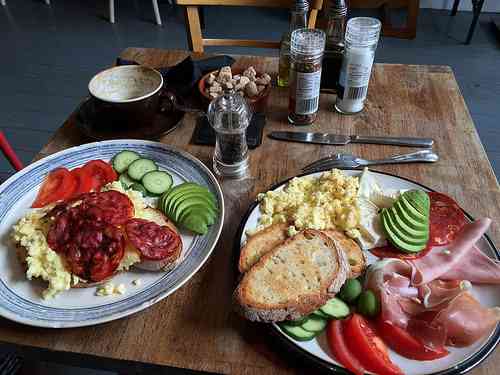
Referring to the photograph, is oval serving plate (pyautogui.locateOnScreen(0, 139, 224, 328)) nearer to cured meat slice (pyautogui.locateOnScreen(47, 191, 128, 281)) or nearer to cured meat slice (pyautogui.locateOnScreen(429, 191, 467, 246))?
cured meat slice (pyautogui.locateOnScreen(47, 191, 128, 281))

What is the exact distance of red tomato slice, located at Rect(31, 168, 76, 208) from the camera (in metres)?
1.24

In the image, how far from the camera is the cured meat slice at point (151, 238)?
3.29 feet

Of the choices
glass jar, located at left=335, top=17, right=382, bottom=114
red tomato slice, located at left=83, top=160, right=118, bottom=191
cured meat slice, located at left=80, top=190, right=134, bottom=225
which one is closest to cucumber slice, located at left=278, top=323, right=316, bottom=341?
cured meat slice, located at left=80, top=190, right=134, bottom=225

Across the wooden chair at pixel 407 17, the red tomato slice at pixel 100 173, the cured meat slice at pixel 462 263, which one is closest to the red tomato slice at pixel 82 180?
the red tomato slice at pixel 100 173

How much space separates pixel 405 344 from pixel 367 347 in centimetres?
9

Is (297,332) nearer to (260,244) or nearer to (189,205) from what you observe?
(260,244)

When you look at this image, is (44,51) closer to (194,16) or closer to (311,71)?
(194,16)

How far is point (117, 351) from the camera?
944 millimetres

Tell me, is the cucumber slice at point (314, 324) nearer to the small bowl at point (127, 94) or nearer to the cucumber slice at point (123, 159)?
the cucumber slice at point (123, 159)

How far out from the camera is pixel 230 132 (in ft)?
4.29

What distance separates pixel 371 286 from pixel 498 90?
3.43m

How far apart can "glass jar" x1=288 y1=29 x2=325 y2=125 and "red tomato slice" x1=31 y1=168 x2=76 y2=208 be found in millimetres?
809

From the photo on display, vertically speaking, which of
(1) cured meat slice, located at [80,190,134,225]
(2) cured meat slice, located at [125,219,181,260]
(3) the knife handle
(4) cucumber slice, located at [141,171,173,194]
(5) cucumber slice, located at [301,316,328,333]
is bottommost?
(3) the knife handle

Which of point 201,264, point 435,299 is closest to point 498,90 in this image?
point 435,299
